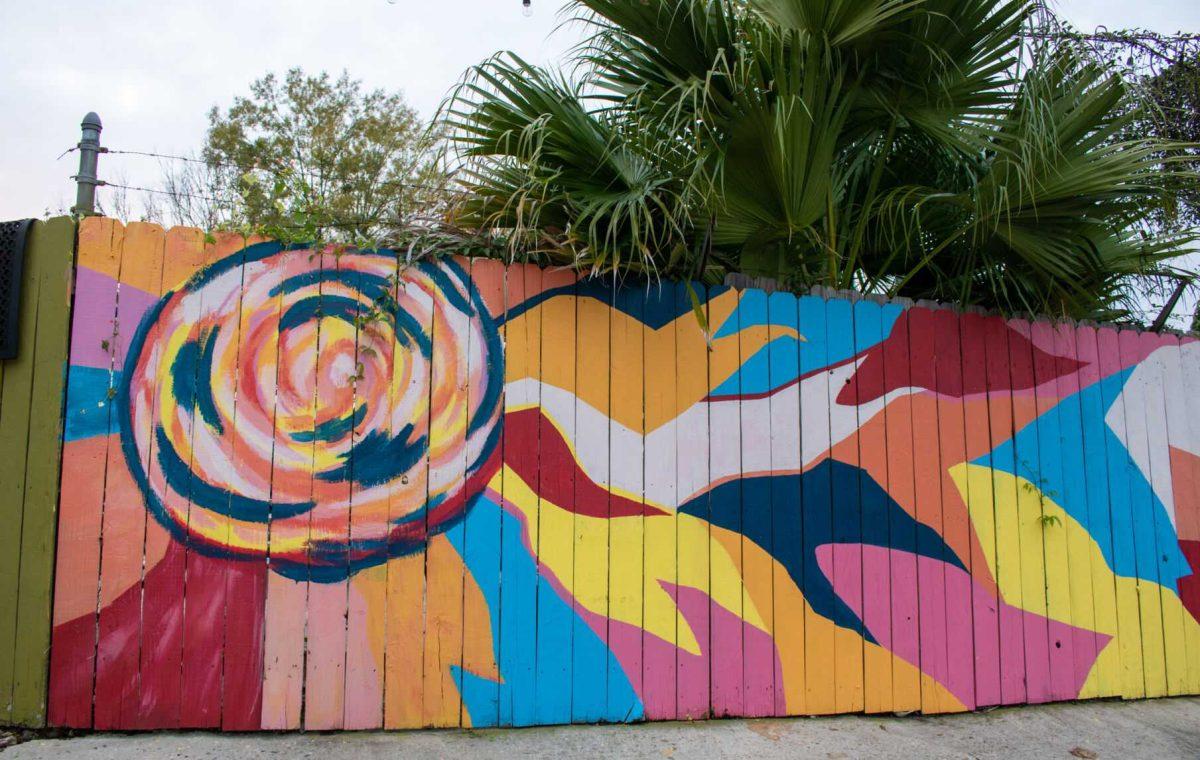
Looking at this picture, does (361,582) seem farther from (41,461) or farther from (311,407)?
(41,461)

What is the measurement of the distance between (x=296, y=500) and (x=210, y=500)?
1.07ft

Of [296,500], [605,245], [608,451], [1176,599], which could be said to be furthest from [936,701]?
[296,500]

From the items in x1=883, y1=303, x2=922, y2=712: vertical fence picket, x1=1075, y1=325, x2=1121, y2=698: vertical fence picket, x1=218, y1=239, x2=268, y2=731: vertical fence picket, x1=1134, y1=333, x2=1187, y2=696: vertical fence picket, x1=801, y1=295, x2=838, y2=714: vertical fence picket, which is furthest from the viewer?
x1=1134, y1=333, x2=1187, y2=696: vertical fence picket

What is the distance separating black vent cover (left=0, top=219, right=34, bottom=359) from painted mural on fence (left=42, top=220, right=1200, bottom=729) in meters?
0.25

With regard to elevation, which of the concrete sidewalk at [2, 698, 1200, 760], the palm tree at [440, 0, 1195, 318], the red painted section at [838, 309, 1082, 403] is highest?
the palm tree at [440, 0, 1195, 318]

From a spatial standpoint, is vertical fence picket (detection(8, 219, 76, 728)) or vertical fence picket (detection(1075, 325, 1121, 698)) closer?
vertical fence picket (detection(8, 219, 76, 728))

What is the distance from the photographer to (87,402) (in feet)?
9.37

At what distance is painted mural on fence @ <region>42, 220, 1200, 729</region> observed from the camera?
2.83 m

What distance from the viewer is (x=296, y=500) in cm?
289

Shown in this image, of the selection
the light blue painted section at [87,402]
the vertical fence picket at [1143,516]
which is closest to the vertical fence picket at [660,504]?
the light blue painted section at [87,402]

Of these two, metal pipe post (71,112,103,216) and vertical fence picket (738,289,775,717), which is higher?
metal pipe post (71,112,103,216)

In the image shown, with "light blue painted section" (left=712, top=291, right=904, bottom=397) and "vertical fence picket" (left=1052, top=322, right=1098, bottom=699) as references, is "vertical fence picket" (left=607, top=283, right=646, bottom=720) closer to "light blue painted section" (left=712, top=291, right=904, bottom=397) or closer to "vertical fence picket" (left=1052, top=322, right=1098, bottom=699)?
"light blue painted section" (left=712, top=291, right=904, bottom=397)

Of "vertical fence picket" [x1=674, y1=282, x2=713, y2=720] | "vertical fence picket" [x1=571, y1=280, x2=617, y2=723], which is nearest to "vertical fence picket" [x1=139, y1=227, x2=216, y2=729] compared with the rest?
"vertical fence picket" [x1=571, y1=280, x2=617, y2=723]

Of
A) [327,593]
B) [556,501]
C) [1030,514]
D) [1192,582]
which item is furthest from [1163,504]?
[327,593]
